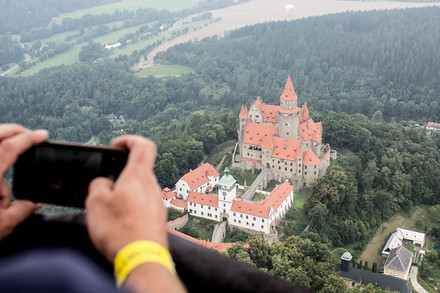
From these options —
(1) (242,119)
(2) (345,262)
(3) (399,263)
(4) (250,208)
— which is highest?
(1) (242,119)

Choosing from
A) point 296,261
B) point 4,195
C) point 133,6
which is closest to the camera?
point 4,195

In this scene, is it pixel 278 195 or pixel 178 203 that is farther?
pixel 178 203

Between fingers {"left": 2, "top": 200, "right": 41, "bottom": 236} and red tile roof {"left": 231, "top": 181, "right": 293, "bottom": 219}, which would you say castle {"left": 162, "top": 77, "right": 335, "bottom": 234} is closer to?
red tile roof {"left": 231, "top": 181, "right": 293, "bottom": 219}

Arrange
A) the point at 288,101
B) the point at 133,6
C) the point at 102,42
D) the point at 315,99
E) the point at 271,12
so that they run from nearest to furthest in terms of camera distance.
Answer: the point at 288,101
the point at 315,99
the point at 102,42
the point at 271,12
the point at 133,6

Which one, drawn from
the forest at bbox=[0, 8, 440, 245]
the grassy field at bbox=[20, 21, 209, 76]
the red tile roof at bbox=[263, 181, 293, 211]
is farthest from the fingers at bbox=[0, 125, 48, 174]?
the grassy field at bbox=[20, 21, 209, 76]

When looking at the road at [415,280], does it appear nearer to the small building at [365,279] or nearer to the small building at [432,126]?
the small building at [365,279]

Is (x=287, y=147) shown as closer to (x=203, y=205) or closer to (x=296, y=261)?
(x=203, y=205)

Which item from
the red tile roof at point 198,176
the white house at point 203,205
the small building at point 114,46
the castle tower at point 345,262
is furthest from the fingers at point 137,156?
the small building at point 114,46

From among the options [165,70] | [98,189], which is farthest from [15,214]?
[165,70]
